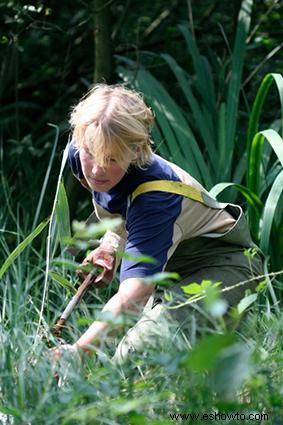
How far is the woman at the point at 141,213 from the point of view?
8.46 ft

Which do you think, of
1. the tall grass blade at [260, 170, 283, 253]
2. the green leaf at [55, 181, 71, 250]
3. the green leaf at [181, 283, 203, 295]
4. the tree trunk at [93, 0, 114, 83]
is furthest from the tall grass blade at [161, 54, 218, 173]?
the green leaf at [181, 283, 203, 295]

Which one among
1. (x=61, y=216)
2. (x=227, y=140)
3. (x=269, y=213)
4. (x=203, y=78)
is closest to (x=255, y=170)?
(x=269, y=213)

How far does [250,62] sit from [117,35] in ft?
2.05

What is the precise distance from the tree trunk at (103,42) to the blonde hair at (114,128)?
120 centimetres

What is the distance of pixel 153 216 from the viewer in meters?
2.65

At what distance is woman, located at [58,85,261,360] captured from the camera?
2.58m

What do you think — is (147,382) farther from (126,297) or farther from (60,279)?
(60,279)

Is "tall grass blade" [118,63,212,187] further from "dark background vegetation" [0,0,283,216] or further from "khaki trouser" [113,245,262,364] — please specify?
"khaki trouser" [113,245,262,364]

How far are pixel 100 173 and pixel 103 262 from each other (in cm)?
32

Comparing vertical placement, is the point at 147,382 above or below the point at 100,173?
below

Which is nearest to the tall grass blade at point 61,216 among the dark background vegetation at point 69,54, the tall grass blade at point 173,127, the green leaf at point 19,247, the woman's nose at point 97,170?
the green leaf at point 19,247

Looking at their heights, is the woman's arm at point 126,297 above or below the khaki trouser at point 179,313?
above

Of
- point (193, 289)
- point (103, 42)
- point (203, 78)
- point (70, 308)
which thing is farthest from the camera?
point (203, 78)

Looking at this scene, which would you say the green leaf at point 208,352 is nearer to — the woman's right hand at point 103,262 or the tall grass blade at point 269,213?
the woman's right hand at point 103,262
